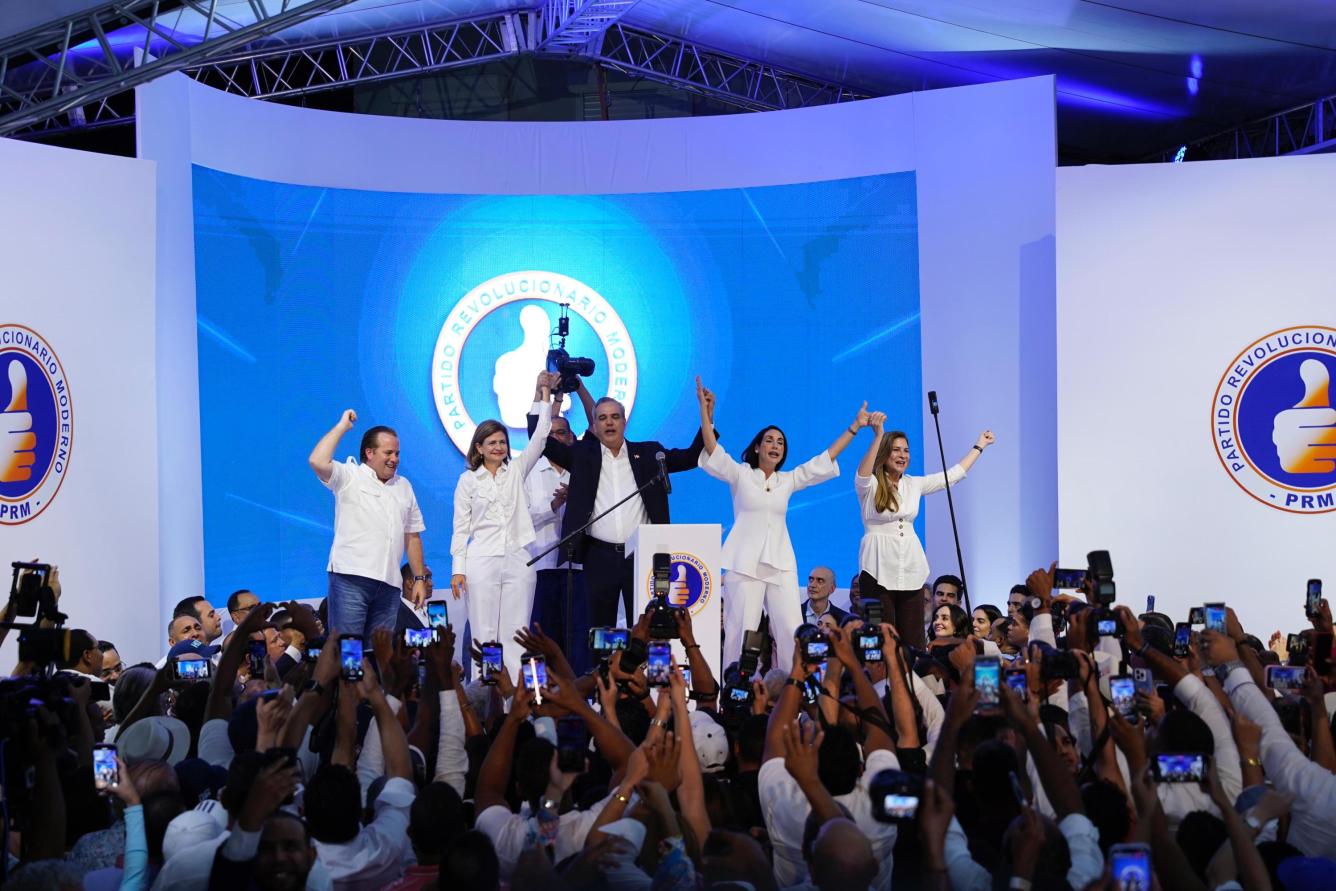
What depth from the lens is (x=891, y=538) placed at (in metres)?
7.01

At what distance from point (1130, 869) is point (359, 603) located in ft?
15.3

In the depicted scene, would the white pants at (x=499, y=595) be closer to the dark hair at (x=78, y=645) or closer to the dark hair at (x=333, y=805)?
the dark hair at (x=78, y=645)

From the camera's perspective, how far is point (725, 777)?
3691 mm

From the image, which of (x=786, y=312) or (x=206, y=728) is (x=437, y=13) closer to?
(x=786, y=312)

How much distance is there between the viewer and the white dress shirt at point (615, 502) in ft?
22.2

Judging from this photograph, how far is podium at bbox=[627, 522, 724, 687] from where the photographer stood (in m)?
6.38

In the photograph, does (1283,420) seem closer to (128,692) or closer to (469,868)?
(128,692)

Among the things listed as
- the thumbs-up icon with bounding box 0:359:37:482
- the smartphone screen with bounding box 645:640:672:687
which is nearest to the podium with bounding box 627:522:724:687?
the smartphone screen with bounding box 645:640:672:687

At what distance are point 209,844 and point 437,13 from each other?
26.3 ft

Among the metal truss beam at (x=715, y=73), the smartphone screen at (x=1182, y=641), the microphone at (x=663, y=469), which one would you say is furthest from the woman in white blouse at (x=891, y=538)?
the metal truss beam at (x=715, y=73)

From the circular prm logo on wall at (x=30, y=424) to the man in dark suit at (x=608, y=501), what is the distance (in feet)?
8.59

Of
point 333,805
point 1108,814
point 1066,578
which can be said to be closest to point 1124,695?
point 1108,814

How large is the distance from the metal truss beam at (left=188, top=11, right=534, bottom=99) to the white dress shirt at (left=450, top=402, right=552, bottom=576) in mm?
4297

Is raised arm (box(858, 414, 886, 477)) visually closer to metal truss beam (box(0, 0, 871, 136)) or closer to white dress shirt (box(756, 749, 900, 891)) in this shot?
metal truss beam (box(0, 0, 871, 136))
